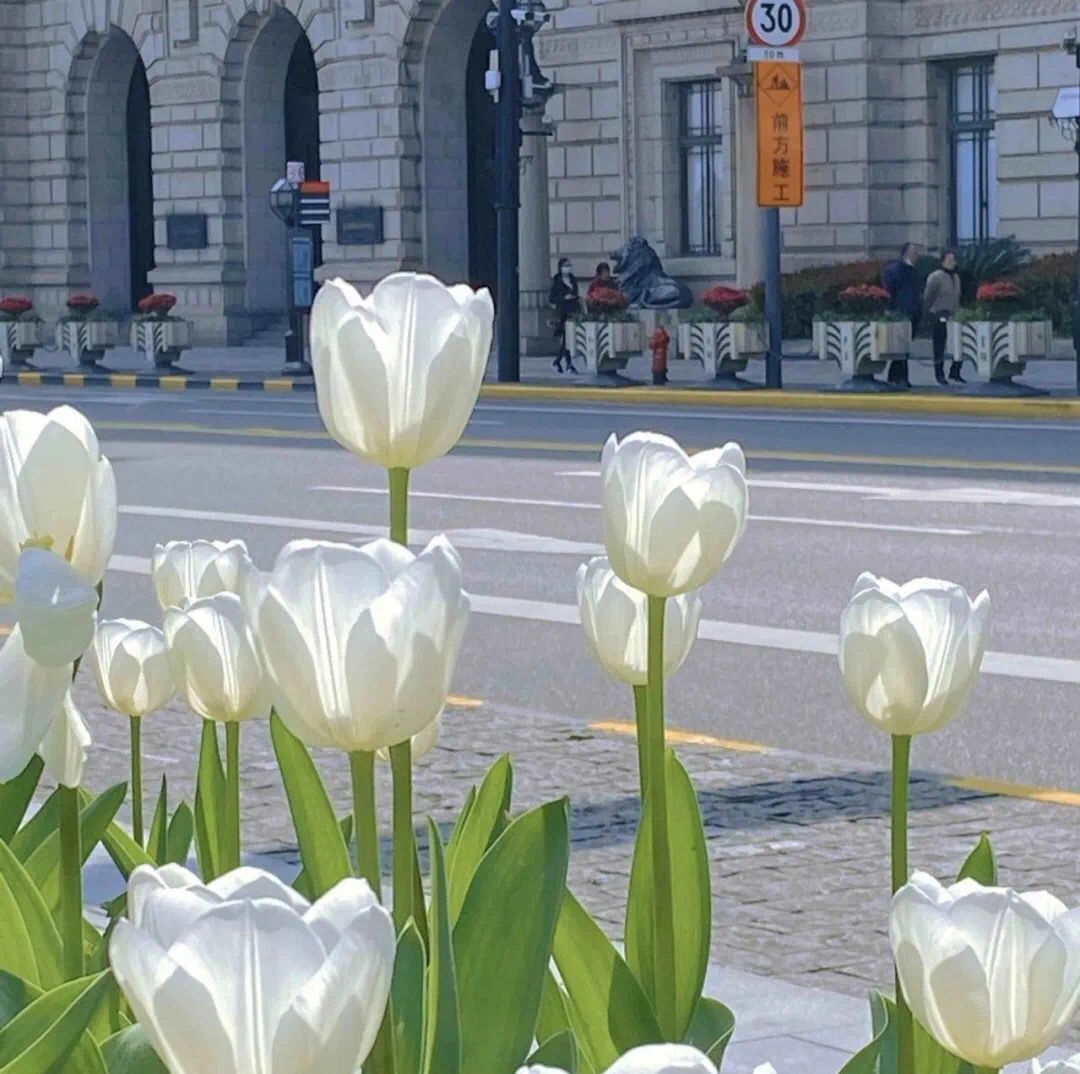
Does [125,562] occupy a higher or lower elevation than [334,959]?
lower

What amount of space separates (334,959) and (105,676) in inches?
65.7

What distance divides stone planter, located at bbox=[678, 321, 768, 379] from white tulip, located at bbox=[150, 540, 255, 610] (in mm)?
26441

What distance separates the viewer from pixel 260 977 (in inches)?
49.5

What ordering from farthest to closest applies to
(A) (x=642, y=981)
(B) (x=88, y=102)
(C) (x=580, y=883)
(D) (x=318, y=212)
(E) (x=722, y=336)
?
(B) (x=88, y=102)
(D) (x=318, y=212)
(E) (x=722, y=336)
(C) (x=580, y=883)
(A) (x=642, y=981)

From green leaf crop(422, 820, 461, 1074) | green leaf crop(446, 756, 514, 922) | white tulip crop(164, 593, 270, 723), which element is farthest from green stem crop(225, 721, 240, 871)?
green leaf crop(422, 820, 461, 1074)

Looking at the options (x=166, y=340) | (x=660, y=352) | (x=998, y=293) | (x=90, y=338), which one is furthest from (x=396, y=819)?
(x=90, y=338)

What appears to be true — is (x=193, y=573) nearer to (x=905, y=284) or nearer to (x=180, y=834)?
(x=180, y=834)

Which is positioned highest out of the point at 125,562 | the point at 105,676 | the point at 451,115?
the point at 451,115

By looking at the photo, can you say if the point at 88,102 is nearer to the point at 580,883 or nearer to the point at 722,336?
the point at 722,336

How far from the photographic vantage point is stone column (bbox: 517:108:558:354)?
3800cm

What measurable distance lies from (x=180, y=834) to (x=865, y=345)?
81.8ft

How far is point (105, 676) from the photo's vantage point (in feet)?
9.55

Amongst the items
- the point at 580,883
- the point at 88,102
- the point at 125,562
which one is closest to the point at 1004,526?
the point at 125,562

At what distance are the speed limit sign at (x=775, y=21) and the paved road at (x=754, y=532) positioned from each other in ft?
13.1
